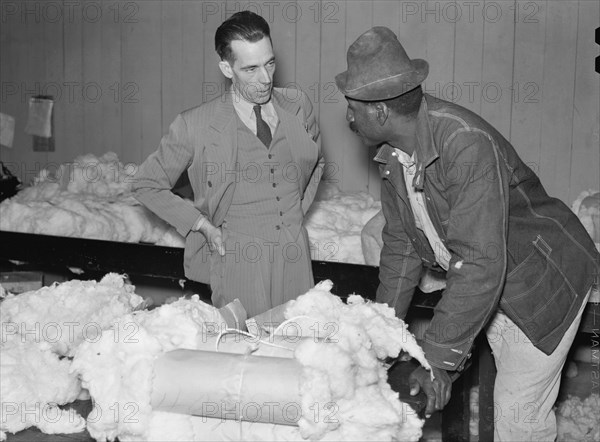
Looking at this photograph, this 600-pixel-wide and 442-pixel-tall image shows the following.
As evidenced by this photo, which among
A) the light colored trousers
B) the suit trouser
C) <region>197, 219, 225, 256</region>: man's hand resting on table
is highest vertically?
<region>197, 219, 225, 256</region>: man's hand resting on table

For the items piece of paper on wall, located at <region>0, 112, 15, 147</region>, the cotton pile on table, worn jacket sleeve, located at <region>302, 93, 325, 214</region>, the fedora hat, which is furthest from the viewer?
piece of paper on wall, located at <region>0, 112, 15, 147</region>

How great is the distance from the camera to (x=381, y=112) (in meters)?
2.29

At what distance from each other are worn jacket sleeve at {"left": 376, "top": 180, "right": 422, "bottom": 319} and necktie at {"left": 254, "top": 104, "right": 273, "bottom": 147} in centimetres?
68

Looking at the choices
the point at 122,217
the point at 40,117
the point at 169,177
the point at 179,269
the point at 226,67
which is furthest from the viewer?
the point at 40,117

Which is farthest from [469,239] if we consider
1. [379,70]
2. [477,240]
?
[379,70]

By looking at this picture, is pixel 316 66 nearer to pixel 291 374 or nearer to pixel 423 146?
pixel 423 146

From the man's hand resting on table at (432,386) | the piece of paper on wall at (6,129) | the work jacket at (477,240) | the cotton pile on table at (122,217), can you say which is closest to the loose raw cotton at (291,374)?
the man's hand resting on table at (432,386)

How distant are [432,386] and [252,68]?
1567 mm

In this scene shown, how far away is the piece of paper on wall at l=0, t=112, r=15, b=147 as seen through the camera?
652 centimetres

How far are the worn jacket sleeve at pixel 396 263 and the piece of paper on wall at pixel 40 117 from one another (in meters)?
4.50

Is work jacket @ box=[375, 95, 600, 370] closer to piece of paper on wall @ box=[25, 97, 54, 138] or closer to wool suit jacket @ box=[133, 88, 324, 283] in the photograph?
wool suit jacket @ box=[133, 88, 324, 283]

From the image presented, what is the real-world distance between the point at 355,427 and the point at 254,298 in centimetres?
143

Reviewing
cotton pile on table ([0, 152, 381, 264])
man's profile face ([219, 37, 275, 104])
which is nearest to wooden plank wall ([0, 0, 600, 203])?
cotton pile on table ([0, 152, 381, 264])

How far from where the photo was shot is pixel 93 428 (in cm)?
199
